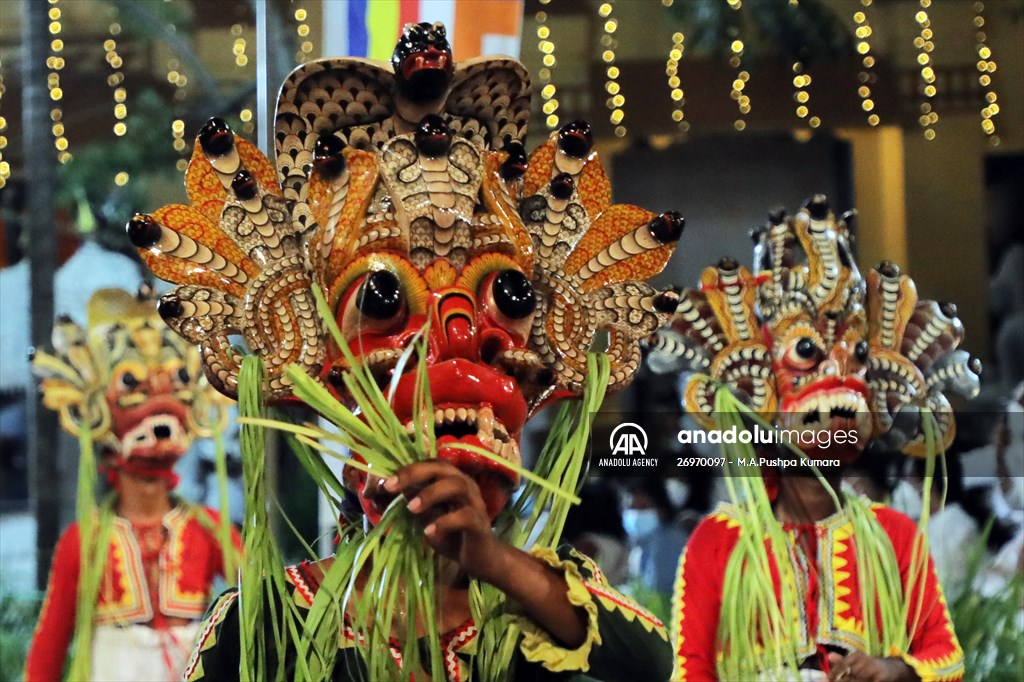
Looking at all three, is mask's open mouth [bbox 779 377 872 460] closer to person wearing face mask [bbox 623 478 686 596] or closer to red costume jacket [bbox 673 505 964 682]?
red costume jacket [bbox 673 505 964 682]

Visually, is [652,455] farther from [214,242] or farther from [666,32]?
[214,242]

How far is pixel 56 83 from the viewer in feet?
9.61

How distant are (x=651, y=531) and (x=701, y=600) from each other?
36 centimetres

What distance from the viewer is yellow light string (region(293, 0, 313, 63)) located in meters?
2.33

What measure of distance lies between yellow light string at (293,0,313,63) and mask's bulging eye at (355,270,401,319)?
4.20 feet

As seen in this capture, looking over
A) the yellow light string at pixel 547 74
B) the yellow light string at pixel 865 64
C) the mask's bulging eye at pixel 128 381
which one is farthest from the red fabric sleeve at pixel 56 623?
the yellow light string at pixel 865 64

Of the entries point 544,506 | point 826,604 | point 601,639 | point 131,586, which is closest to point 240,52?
point 131,586

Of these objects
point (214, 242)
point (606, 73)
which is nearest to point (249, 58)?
point (606, 73)

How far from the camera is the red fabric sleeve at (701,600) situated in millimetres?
2143

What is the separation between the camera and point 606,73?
288 cm

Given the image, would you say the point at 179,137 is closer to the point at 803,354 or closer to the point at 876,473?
the point at 803,354

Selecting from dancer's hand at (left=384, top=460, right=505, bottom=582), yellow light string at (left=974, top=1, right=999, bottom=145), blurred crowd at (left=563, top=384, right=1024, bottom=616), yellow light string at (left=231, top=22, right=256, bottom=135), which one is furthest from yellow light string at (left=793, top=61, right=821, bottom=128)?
dancer's hand at (left=384, top=460, right=505, bottom=582)

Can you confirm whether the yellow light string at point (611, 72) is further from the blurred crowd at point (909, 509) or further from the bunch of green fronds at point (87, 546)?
the bunch of green fronds at point (87, 546)

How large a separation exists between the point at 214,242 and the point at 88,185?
1876 mm
